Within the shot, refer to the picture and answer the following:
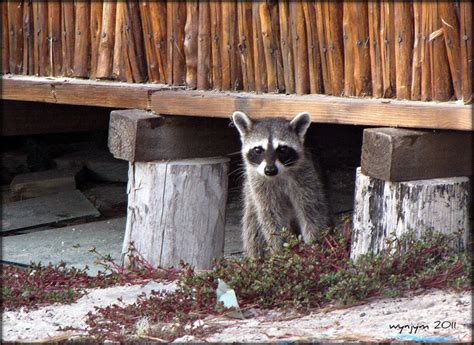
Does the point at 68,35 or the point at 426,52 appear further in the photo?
the point at 68,35

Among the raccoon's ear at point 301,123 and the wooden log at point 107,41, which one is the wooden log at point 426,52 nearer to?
the raccoon's ear at point 301,123

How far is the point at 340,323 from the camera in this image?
15.6ft

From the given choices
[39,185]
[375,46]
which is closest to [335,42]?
[375,46]

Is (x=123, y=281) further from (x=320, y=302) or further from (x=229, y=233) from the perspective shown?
(x=229, y=233)

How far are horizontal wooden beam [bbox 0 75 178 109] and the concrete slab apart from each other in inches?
41.9

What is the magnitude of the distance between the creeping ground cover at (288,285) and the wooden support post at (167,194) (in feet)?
2.95

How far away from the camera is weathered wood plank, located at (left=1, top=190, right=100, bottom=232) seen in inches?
316

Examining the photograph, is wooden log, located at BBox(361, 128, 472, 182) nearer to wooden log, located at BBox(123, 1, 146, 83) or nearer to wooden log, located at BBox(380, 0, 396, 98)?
wooden log, located at BBox(380, 0, 396, 98)

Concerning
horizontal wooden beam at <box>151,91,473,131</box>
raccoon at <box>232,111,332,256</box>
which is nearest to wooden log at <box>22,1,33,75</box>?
horizontal wooden beam at <box>151,91,473,131</box>

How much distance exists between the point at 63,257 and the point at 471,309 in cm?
325

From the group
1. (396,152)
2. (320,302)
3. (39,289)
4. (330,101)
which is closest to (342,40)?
(330,101)

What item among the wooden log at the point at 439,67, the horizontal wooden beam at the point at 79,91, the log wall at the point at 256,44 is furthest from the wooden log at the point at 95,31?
the wooden log at the point at 439,67

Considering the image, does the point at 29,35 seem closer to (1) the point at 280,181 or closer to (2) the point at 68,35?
(2) the point at 68,35

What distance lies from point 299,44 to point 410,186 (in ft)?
4.13
